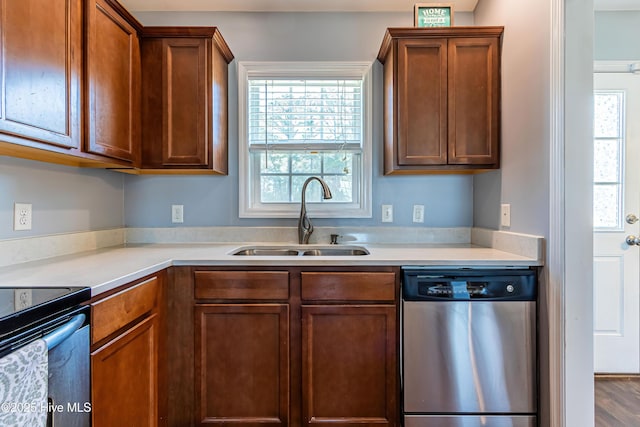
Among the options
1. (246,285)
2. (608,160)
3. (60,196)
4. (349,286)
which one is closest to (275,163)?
(246,285)

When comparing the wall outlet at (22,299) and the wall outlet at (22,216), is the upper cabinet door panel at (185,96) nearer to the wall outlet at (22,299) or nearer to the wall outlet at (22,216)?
the wall outlet at (22,216)

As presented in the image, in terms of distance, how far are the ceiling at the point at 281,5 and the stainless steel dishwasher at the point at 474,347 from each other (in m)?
1.80

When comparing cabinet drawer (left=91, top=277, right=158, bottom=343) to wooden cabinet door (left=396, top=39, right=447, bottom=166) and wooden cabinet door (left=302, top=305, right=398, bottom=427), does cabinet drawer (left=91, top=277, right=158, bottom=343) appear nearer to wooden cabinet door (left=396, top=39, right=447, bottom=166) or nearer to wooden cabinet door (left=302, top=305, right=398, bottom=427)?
wooden cabinet door (left=302, top=305, right=398, bottom=427)

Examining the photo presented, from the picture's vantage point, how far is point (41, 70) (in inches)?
48.5

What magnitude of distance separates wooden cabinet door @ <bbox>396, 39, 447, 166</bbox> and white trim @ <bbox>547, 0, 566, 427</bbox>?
56 cm

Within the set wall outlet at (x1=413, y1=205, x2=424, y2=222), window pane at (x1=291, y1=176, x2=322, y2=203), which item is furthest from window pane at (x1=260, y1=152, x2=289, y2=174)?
wall outlet at (x1=413, y1=205, x2=424, y2=222)

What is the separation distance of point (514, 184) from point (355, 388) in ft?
4.38

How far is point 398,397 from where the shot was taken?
1583mm

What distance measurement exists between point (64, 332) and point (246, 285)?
76 cm

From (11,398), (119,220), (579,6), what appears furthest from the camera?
(119,220)

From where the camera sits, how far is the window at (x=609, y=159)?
2275 mm

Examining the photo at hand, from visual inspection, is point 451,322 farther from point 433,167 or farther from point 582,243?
point 433,167

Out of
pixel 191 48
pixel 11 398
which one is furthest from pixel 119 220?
pixel 11 398

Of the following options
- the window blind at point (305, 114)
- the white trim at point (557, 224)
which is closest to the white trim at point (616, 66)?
the white trim at point (557, 224)
